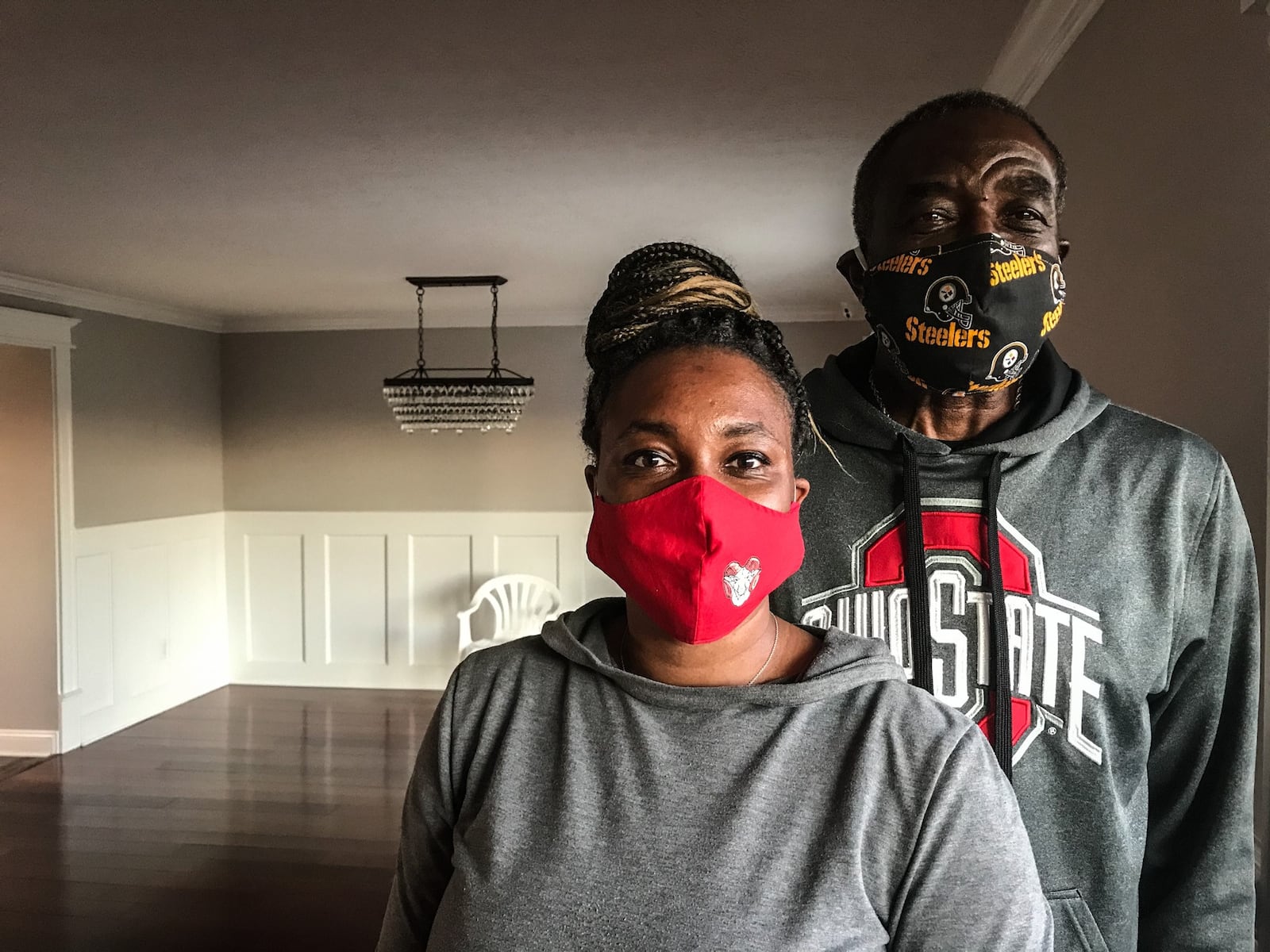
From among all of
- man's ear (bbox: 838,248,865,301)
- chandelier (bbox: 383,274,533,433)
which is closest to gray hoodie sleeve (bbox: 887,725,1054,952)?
man's ear (bbox: 838,248,865,301)

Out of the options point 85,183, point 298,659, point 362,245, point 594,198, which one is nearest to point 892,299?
point 594,198

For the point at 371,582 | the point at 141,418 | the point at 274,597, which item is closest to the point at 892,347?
the point at 141,418

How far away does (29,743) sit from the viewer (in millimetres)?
5129

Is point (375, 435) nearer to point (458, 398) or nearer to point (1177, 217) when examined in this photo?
point (458, 398)

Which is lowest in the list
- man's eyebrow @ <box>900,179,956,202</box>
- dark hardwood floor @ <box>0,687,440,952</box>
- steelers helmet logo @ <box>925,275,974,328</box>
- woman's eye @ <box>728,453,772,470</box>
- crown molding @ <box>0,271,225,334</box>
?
dark hardwood floor @ <box>0,687,440,952</box>

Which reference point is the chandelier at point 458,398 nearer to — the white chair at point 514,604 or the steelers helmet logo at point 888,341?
the white chair at point 514,604

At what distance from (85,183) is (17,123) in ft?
1.90

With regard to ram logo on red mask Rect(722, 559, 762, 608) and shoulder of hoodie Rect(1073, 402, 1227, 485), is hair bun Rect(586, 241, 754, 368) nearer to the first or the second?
ram logo on red mask Rect(722, 559, 762, 608)

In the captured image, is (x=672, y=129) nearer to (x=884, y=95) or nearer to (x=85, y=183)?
(x=884, y=95)

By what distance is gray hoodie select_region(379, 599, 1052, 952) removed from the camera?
72cm

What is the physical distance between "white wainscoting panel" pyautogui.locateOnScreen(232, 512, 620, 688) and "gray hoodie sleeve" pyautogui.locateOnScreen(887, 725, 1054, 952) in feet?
18.7

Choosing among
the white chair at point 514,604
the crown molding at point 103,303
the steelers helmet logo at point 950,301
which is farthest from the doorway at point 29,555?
the steelers helmet logo at point 950,301

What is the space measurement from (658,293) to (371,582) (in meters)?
6.10

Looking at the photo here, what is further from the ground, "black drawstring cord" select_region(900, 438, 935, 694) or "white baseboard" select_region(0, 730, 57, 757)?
"black drawstring cord" select_region(900, 438, 935, 694)
